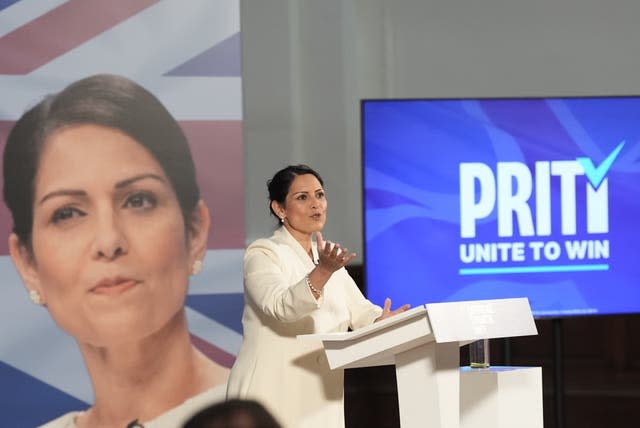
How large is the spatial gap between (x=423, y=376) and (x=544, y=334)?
3.41 meters

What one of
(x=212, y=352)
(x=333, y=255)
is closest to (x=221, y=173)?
(x=212, y=352)

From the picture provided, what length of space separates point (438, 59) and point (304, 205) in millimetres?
2942

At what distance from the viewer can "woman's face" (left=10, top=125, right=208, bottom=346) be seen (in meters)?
4.80

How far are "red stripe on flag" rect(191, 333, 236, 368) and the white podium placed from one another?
82.8 inches

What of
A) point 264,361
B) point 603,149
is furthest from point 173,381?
point 603,149

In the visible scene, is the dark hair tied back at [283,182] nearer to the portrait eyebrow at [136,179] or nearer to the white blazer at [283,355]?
the white blazer at [283,355]

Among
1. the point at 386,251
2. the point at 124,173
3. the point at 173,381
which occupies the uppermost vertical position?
the point at 124,173

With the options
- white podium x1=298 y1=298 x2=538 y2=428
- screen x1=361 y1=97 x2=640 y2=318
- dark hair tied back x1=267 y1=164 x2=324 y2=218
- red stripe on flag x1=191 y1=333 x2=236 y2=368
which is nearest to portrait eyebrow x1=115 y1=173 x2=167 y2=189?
red stripe on flag x1=191 y1=333 x2=236 y2=368

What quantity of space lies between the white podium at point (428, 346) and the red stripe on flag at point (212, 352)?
210 cm

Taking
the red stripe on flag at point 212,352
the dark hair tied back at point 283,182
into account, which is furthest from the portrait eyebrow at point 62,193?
the dark hair tied back at point 283,182

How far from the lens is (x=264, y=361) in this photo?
3141 millimetres

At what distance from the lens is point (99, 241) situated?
4.80 metres

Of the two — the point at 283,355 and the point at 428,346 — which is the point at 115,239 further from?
the point at 428,346

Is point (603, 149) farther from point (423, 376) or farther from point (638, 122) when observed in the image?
point (423, 376)
